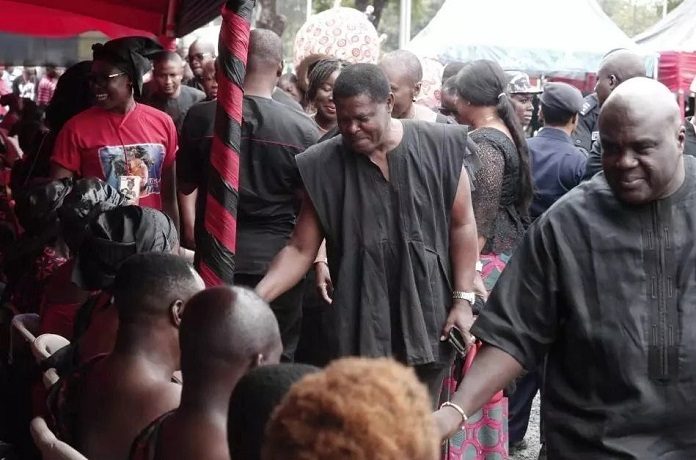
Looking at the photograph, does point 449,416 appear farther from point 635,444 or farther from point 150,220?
point 150,220

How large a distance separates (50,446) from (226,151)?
1.84 metres

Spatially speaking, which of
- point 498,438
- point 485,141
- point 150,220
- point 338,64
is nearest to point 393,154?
point 150,220

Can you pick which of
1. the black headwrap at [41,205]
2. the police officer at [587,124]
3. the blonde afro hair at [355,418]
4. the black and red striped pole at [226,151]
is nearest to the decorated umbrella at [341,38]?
the police officer at [587,124]

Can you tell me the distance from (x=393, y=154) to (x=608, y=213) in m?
1.64

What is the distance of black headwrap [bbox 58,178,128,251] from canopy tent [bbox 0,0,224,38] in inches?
178

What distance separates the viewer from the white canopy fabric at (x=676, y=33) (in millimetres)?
A: 21719

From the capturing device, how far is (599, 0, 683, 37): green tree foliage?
45.8m

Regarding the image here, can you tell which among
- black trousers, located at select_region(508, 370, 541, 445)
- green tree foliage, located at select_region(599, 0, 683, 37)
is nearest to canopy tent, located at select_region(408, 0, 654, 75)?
black trousers, located at select_region(508, 370, 541, 445)

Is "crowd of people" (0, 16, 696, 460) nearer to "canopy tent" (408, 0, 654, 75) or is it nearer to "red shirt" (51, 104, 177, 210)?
"red shirt" (51, 104, 177, 210)

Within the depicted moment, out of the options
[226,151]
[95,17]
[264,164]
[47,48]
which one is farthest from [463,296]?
[47,48]

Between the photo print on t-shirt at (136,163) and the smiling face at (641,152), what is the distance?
3.62 metres

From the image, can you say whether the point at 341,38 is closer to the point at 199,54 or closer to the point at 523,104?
the point at 523,104

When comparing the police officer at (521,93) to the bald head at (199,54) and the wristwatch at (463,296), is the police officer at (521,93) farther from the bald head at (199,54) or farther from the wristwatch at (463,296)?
the bald head at (199,54)

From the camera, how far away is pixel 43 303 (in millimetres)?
5148
